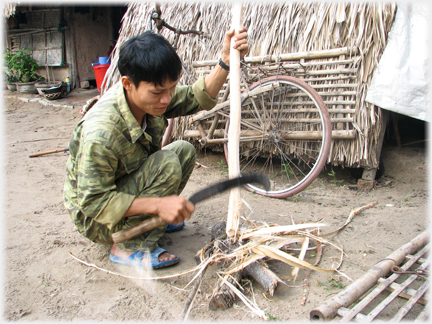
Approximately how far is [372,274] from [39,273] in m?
1.89

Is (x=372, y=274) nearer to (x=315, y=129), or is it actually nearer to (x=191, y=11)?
(x=315, y=129)

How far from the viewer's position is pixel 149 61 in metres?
1.61

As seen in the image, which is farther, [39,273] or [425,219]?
[425,219]

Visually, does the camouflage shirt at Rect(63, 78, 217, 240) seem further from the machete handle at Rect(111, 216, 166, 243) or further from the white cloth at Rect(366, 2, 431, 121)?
the white cloth at Rect(366, 2, 431, 121)

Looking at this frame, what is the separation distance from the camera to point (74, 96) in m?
8.04

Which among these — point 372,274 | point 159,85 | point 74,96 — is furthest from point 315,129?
point 74,96

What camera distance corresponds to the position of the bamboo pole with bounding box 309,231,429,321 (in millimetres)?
1413

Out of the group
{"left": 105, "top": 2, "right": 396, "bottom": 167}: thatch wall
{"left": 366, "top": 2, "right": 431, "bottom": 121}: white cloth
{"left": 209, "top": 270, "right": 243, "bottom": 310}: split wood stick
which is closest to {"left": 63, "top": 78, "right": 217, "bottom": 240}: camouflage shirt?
{"left": 209, "top": 270, "right": 243, "bottom": 310}: split wood stick

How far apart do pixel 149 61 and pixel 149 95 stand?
179 mm

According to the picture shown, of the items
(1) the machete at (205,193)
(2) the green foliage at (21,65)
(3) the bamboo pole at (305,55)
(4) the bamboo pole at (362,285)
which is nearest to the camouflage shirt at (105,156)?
(1) the machete at (205,193)

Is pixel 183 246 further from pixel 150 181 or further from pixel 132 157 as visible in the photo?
pixel 132 157

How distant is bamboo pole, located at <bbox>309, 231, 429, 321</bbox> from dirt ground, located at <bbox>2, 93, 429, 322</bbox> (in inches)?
5.1

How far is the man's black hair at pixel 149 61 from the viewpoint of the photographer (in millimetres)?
1620

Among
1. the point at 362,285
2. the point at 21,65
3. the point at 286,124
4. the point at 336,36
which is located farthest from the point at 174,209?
the point at 21,65
